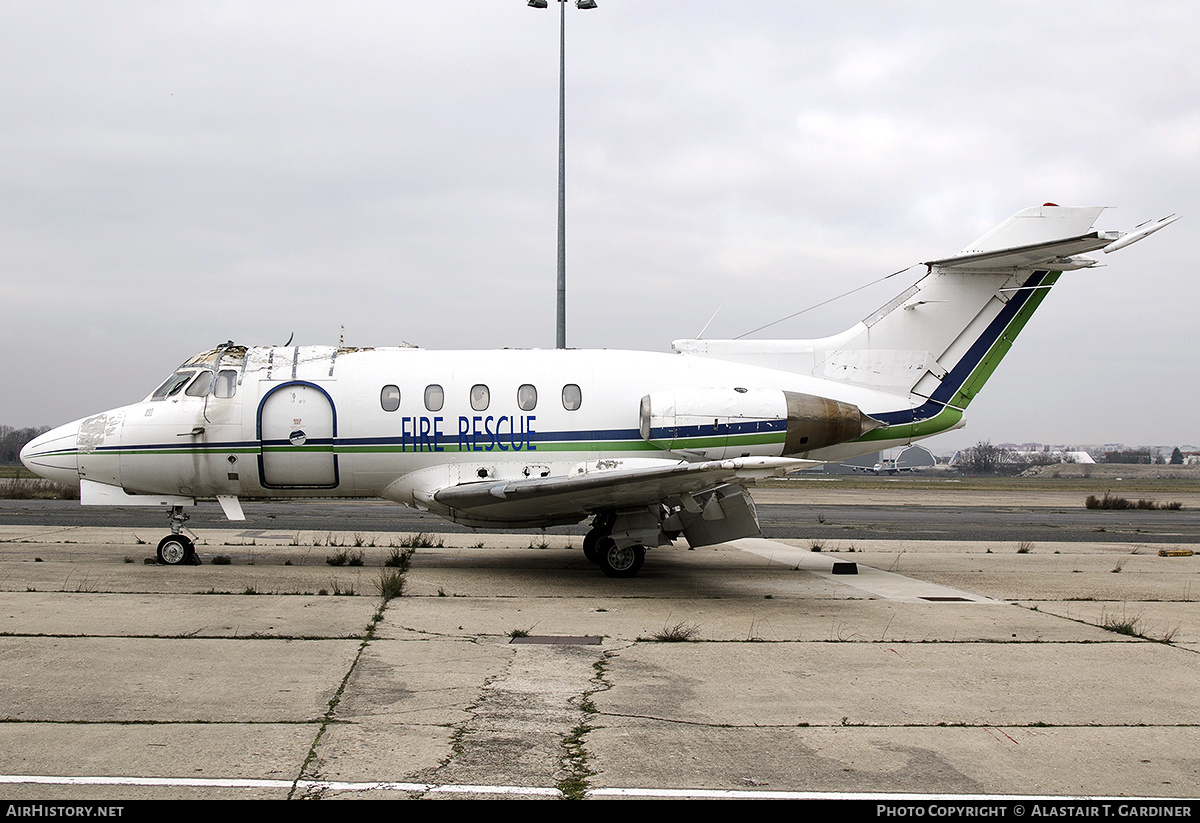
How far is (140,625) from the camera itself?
938 cm

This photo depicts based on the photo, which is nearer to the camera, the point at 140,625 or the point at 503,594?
the point at 140,625

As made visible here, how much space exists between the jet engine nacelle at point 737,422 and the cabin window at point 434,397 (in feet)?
A: 10.4

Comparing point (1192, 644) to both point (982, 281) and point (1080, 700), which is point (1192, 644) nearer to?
point (1080, 700)

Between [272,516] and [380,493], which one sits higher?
[380,493]

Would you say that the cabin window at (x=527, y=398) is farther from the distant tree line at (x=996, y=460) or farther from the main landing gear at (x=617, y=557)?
the distant tree line at (x=996, y=460)

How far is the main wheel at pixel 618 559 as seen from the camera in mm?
14023

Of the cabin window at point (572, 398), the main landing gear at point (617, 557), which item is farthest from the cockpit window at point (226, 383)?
the main landing gear at point (617, 557)

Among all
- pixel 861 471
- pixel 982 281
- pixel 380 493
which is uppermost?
pixel 982 281

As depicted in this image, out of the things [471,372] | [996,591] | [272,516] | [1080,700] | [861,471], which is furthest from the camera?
[861,471]

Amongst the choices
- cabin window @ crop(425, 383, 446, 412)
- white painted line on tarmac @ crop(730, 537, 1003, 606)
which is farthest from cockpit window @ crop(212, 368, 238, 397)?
white painted line on tarmac @ crop(730, 537, 1003, 606)

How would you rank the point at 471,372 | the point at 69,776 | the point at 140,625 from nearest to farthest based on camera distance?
1. the point at 69,776
2. the point at 140,625
3. the point at 471,372

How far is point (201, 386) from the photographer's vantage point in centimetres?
1473

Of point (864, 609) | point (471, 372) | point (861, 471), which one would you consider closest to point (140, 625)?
point (471, 372)

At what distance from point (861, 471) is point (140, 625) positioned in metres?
123
